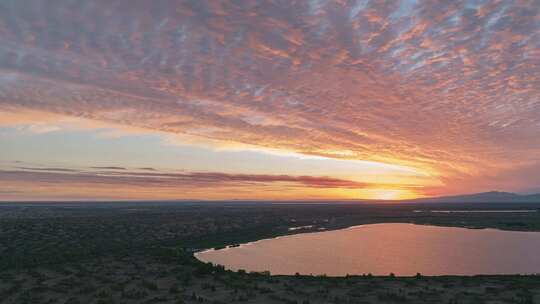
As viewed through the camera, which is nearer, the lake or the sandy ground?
the sandy ground

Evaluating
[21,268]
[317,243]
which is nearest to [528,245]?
[317,243]

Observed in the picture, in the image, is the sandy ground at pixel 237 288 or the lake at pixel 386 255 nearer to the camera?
the sandy ground at pixel 237 288

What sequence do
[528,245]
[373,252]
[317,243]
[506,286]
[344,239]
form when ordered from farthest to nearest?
[344,239] → [317,243] → [528,245] → [373,252] → [506,286]

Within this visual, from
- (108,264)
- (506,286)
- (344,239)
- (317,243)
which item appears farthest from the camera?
(344,239)

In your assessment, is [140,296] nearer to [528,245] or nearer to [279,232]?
[279,232]

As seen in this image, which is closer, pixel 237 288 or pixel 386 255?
pixel 237 288

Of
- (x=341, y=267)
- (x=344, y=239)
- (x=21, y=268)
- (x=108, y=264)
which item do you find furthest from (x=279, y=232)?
(x=21, y=268)

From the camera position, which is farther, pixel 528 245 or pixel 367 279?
pixel 528 245

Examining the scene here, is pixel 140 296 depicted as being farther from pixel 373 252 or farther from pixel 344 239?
pixel 344 239
